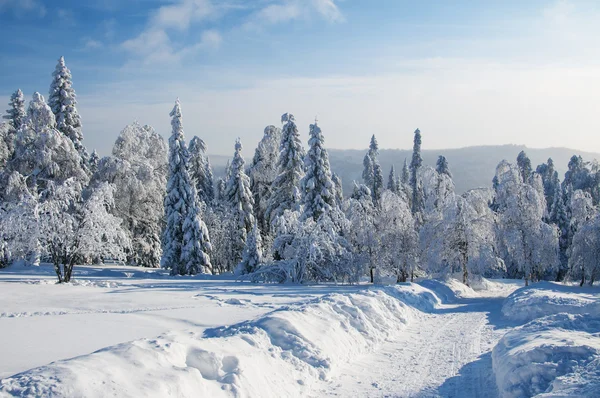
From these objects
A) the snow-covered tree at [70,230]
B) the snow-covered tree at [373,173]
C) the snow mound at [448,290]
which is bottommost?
the snow mound at [448,290]

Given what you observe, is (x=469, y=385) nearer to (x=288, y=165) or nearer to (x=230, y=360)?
(x=230, y=360)

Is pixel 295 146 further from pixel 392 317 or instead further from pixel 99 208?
pixel 392 317

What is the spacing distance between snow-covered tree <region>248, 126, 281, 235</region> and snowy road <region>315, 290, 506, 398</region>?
27.2m

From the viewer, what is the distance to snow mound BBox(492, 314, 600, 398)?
5477 mm

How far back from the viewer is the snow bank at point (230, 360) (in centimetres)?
482

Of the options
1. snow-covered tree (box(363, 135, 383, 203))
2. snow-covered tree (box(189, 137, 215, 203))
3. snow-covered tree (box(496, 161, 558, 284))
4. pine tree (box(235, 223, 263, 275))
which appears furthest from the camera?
snow-covered tree (box(363, 135, 383, 203))

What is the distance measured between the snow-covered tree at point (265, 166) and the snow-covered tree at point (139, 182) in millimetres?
8134

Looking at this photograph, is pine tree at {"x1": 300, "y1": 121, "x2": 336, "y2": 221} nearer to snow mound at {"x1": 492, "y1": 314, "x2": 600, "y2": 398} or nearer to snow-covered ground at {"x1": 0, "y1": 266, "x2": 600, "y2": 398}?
snow-covered ground at {"x1": 0, "y1": 266, "x2": 600, "y2": 398}

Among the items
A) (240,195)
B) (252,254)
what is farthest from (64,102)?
(252,254)

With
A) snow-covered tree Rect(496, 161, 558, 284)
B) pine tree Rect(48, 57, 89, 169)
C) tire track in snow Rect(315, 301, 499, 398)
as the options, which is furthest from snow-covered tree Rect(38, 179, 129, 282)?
snow-covered tree Rect(496, 161, 558, 284)

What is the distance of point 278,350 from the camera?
7945 millimetres

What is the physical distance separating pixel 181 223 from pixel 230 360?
27469mm

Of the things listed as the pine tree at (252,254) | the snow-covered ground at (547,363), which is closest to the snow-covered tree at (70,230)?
the pine tree at (252,254)

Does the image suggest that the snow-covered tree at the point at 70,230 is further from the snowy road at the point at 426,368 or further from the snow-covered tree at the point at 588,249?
the snow-covered tree at the point at 588,249
